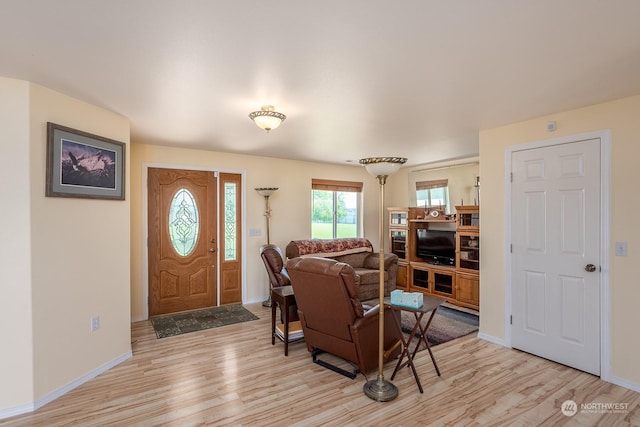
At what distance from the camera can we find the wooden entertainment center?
4844 millimetres

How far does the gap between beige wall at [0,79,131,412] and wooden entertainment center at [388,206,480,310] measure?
4536mm

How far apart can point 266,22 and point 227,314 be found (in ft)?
13.2

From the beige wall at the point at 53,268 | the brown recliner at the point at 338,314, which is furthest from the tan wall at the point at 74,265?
the brown recliner at the point at 338,314

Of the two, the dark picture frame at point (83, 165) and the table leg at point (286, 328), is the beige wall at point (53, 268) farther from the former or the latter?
the table leg at point (286, 328)

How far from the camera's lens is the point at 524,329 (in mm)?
3361

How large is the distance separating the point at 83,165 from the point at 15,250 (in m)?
0.84

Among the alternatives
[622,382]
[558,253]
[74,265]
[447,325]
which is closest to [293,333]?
[447,325]

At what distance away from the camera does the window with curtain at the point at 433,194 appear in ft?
19.2

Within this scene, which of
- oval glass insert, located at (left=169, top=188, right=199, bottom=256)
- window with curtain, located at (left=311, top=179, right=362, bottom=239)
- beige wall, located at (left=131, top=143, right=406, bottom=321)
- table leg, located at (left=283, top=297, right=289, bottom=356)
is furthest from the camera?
window with curtain, located at (left=311, top=179, right=362, bottom=239)

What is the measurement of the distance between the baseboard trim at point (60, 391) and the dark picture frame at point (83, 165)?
1562 millimetres

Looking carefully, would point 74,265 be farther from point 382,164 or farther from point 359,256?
point 359,256

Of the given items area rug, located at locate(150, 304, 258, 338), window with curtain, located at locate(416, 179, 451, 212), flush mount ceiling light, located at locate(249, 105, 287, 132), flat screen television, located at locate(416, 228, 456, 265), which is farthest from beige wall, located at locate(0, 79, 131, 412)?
window with curtain, located at locate(416, 179, 451, 212)

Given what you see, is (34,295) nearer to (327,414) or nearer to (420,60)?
(327,414)

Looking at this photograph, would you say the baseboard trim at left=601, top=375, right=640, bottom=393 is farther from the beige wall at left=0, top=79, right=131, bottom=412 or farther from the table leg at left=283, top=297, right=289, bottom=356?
the beige wall at left=0, top=79, right=131, bottom=412
